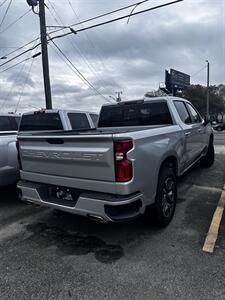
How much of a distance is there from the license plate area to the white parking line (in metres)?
1.72

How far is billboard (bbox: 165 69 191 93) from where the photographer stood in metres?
31.9

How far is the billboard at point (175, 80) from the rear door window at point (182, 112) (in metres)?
26.4

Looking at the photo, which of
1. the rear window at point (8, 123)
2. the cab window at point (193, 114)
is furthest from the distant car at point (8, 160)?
the cab window at point (193, 114)

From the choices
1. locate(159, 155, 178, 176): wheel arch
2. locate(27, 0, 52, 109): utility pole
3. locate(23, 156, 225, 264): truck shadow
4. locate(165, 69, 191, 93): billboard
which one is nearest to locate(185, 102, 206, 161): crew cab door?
locate(159, 155, 178, 176): wheel arch

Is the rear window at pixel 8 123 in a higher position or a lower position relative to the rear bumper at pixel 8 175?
higher

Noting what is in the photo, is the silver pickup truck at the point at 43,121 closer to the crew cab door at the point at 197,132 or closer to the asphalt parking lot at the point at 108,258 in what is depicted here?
the asphalt parking lot at the point at 108,258

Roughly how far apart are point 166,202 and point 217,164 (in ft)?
16.6

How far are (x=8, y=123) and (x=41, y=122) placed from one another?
738mm

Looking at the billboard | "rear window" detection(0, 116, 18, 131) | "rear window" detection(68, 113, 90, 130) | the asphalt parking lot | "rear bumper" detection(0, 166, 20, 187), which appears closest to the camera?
the asphalt parking lot

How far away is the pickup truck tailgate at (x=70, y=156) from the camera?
3022mm

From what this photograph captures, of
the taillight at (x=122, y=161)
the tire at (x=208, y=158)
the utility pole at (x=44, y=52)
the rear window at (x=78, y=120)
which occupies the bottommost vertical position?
the tire at (x=208, y=158)

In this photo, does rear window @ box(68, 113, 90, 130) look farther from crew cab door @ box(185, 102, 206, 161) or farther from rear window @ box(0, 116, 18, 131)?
crew cab door @ box(185, 102, 206, 161)

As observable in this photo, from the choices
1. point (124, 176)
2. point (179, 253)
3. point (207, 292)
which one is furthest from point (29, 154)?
point (207, 292)

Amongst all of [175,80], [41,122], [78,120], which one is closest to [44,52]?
[78,120]
